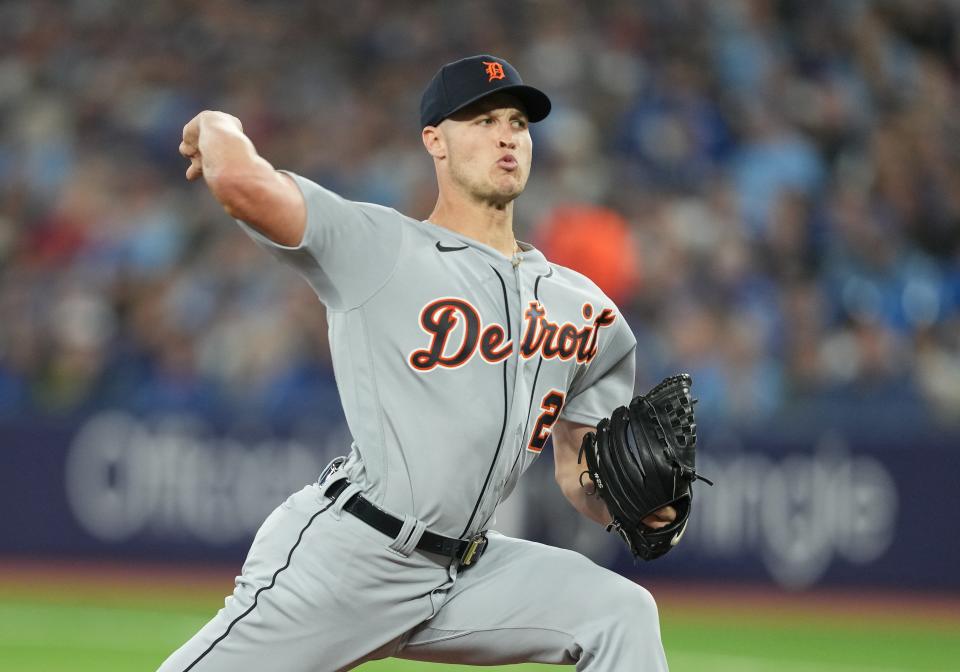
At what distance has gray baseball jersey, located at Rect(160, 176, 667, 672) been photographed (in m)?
3.99

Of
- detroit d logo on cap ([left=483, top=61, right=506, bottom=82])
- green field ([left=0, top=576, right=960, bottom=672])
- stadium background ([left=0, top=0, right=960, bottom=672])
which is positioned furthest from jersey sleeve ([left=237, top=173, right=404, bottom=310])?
stadium background ([left=0, top=0, right=960, bottom=672])

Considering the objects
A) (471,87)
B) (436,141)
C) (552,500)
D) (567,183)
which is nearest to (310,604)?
(436,141)

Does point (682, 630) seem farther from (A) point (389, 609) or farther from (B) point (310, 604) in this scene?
(B) point (310, 604)

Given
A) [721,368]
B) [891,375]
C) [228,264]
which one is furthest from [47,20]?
[891,375]

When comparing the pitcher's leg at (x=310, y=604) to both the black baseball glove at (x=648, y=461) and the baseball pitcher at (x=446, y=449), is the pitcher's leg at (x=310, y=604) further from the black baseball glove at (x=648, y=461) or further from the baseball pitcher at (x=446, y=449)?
the black baseball glove at (x=648, y=461)

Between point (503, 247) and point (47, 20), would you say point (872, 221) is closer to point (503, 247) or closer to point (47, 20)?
point (503, 247)

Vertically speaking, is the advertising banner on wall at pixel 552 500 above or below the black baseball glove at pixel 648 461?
above

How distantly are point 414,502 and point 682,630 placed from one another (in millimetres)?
5202

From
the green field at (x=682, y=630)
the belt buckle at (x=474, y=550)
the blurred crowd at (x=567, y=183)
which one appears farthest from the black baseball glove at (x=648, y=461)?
the blurred crowd at (x=567, y=183)

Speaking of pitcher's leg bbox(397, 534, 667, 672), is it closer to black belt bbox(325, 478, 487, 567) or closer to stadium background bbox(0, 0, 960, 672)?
black belt bbox(325, 478, 487, 567)

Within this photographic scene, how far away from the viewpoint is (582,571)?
421 cm

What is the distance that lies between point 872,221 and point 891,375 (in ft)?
4.96

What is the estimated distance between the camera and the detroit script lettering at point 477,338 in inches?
161

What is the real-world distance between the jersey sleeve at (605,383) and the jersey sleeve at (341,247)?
0.84 metres
